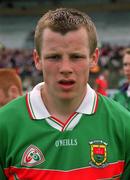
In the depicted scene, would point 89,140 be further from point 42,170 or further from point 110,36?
point 110,36

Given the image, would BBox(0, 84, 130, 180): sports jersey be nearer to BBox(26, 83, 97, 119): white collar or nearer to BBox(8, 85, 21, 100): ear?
BBox(26, 83, 97, 119): white collar

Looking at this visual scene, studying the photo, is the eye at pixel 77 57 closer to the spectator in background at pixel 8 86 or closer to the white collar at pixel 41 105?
the white collar at pixel 41 105

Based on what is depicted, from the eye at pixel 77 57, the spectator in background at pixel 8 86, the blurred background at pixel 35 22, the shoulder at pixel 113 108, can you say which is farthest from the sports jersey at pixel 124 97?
the blurred background at pixel 35 22

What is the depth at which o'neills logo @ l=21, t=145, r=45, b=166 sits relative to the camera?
216cm

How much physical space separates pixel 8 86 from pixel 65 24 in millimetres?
3203

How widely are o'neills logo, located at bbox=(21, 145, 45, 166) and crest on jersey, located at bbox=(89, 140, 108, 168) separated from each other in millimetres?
206

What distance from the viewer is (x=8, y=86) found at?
5.27 m

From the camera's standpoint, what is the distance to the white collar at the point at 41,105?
225cm

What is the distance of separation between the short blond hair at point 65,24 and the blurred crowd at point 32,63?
543 inches

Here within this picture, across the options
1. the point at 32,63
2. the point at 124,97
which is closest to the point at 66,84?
the point at 124,97

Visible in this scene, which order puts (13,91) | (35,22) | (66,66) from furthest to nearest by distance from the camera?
(35,22)
(13,91)
(66,66)

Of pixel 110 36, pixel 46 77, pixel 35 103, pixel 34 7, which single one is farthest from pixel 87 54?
pixel 34 7

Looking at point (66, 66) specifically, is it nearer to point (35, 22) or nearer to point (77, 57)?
point (77, 57)

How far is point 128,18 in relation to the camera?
2812cm
